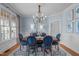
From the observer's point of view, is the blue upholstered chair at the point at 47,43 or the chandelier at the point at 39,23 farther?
the blue upholstered chair at the point at 47,43

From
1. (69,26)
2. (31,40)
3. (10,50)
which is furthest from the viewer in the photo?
(31,40)

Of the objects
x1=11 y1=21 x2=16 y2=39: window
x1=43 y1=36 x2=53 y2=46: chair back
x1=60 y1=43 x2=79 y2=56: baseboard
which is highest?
x1=11 y1=21 x2=16 y2=39: window

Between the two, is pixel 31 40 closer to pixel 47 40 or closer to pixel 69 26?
pixel 47 40

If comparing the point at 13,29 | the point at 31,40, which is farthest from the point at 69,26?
the point at 13,29

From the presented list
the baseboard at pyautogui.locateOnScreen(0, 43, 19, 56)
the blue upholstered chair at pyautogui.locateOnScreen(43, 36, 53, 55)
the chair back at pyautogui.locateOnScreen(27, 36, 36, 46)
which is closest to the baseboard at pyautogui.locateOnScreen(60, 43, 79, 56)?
the blue upholstered chair at pyautogui.locateOnScreen(43, 36, 53, 55)

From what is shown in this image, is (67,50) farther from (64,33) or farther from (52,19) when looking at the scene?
(52,19)

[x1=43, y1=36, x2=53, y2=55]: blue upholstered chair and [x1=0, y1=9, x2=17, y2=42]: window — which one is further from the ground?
[x1=0, y1=9, x2=17, y2=42]: window

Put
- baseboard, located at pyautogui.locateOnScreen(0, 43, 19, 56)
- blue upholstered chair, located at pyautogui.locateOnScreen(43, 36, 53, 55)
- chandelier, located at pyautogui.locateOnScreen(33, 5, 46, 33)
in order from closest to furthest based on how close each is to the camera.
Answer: baseboard, located at pyautogui.locateOnScreen(0, 43, 19, 56) → chandelier, located at pyautogui.locateOnScreen(33, 5, 46, 33) → blue upholstered chair, located at pyautogui.locateOnScreen(43, 36, 53, 55)

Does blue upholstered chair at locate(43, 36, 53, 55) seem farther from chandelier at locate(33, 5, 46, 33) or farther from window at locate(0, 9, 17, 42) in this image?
window at locate(0, 9, 17, 42)

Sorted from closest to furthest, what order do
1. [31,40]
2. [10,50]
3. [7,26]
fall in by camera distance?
[10,50] → [7,26] → [31,40]

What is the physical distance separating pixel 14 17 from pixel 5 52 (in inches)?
32.6

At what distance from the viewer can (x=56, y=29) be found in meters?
3.36

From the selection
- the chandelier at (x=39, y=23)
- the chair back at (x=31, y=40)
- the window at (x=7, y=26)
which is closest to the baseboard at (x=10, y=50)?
the window at (x=7, y=26)

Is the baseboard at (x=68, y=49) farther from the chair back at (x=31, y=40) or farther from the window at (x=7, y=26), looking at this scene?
the window at (x=7, y=26)
